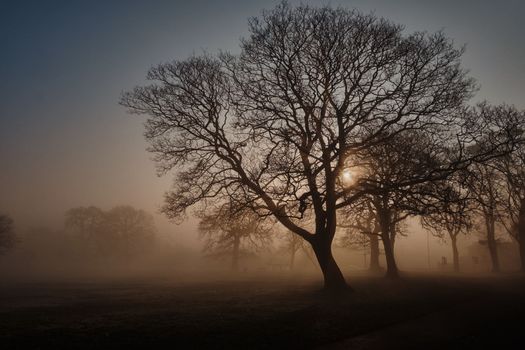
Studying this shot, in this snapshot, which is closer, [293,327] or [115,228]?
[293,327]

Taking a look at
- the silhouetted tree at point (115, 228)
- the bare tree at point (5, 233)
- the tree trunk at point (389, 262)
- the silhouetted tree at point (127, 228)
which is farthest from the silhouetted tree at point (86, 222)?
the tree trunk at point (389, 262)

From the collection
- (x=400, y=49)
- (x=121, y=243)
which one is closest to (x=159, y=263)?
(x=121, y=243)

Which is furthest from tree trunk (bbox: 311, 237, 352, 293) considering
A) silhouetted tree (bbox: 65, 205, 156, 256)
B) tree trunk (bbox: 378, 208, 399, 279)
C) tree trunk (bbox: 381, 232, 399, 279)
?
silhouetted tree (bbox: 65, 205, 156, 256)

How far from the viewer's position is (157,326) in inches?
443

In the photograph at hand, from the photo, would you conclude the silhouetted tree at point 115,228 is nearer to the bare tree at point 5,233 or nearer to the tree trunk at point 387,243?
the bare tree at point 5,233

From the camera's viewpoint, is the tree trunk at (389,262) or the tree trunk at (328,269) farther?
the tree trunk at (389,262)

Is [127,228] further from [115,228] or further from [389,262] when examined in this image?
[389,262]

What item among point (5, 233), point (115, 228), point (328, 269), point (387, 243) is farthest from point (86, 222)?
point (328, 269)

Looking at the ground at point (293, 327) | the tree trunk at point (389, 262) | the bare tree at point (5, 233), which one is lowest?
the ground at point (293, 327)

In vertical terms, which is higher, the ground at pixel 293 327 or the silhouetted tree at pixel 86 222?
the silhouetted tree at pixel 86 222

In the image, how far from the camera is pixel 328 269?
20797 millimetres

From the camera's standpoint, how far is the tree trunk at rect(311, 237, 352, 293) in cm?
2044

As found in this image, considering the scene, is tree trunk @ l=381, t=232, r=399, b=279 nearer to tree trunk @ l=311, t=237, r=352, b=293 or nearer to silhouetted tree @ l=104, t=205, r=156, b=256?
tree trunk @ l=311, t=237, r=352, b=293

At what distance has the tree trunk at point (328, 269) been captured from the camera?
20.4 metres
